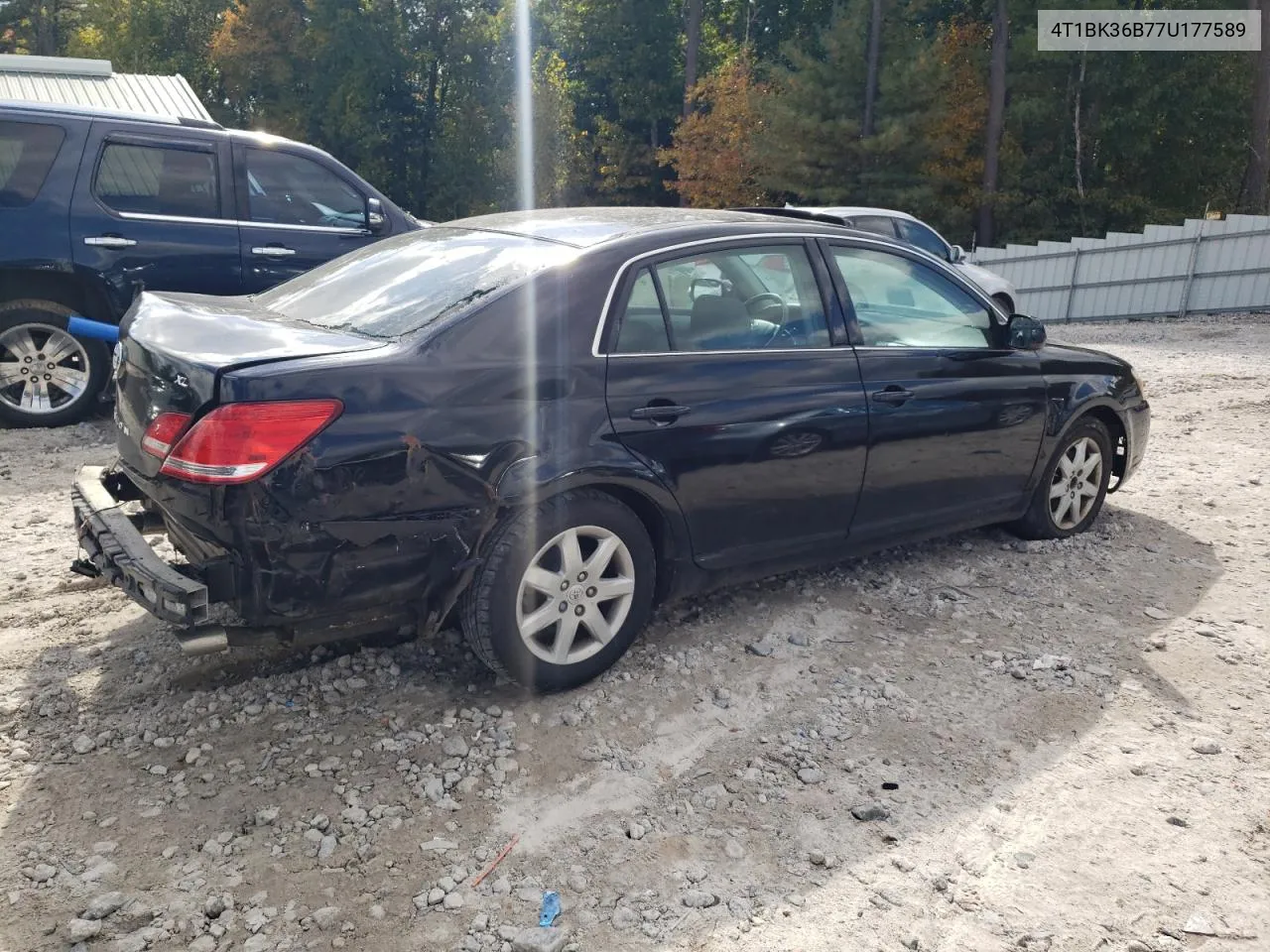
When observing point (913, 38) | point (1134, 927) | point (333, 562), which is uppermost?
point (913, 38)

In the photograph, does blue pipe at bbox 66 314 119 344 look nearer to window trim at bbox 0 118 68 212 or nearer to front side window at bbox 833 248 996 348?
window trim at bbox 0 118 68 212

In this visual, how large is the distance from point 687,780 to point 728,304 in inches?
70.4

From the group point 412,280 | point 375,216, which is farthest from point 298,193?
point 412,280

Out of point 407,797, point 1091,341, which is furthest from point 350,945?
point 1091,341

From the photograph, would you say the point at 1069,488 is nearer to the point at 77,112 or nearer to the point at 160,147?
the point at 160,147

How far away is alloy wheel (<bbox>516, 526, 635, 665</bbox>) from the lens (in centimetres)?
352

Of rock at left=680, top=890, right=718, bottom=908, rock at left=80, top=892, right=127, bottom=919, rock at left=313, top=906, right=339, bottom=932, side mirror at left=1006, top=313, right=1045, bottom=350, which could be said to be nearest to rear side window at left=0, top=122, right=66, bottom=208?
rock at left=80, top=892, right=127, bottom=919

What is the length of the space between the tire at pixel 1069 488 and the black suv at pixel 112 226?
528 centimetres

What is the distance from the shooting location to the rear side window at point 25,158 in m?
6.74

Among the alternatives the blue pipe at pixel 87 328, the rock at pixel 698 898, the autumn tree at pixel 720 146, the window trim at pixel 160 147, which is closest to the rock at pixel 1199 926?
the rock at pixel 698 898

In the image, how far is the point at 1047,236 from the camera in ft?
97.2

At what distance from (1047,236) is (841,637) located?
93.6 feet

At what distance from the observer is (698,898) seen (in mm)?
2752

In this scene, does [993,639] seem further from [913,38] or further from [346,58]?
[346,58]
